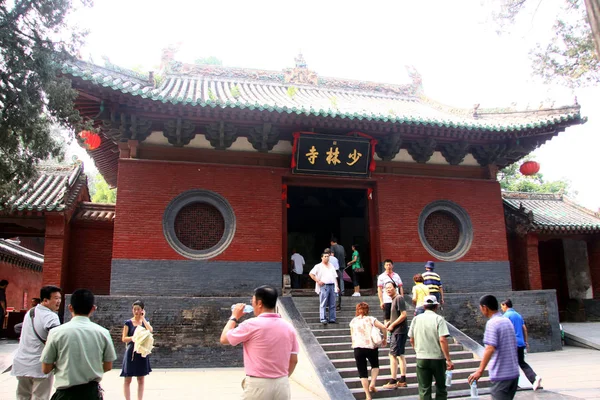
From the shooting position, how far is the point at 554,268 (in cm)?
1470

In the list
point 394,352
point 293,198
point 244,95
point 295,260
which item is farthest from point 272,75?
point 394,352

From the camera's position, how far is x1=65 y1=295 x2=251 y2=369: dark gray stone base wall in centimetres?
834

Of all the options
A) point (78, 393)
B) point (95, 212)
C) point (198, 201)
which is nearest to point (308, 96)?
point (198, 201)

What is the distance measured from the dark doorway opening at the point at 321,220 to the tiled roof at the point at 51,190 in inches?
241

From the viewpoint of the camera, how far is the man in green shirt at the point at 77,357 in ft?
10.2

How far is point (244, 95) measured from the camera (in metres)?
11.7

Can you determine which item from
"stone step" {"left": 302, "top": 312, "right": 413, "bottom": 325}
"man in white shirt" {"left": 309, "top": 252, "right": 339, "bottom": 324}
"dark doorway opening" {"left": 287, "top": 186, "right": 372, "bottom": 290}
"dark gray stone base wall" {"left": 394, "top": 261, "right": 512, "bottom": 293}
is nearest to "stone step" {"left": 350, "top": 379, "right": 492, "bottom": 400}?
"stone step" {"left": 302, "top": 312, "right": 413, "bottom": 325}

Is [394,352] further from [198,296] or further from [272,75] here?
[272,75]

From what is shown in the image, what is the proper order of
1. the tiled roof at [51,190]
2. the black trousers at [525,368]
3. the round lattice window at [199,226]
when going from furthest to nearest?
the tiled roof at [51,190] < the round lattice window at [199,226] < the black trousers at [525,368]

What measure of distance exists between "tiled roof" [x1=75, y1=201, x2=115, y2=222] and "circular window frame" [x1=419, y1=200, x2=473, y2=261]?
24.1 feet

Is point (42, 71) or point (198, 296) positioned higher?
point (42, 71)

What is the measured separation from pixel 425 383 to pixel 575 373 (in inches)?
166

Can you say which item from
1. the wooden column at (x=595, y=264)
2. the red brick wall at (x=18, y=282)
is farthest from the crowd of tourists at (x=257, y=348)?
the red brick wall at (x=18, y=282)

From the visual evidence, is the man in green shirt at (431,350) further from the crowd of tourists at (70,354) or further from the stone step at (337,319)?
the stone step at (337,319)
